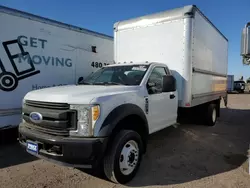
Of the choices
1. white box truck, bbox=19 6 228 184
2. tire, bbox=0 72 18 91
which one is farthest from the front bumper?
tire, bbox=0 72 18 91

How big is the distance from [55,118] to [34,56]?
261 cm

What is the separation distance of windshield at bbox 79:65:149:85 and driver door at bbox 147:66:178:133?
250 millimetres

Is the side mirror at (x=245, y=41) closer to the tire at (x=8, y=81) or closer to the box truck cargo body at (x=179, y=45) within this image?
the box truck cargo body at (x=179, y=45)

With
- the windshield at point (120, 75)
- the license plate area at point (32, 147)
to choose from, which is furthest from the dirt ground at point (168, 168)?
the windshield at point (120, 75)

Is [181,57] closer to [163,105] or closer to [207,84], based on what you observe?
[163,105]

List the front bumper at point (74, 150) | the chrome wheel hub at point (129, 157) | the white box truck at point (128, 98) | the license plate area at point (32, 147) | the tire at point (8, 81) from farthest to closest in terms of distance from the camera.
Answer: the tire at point (8, 81) → the chrome wheel hub at point (129, 157) → the license plate area at point (32, 147) → the white box truck at point (128, 98) → the front bumper at point (74, 150)

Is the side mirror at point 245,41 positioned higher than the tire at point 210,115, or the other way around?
the side mirror at point 245,41

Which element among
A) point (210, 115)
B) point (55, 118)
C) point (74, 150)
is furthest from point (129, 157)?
point (210, 115)

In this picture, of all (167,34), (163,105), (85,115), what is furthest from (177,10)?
(85,115)

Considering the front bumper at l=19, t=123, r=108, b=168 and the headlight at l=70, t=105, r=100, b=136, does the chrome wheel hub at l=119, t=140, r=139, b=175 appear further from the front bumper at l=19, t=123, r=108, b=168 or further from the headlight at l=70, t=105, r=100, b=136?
the headlight at l=70, t=105, r=100, b=136

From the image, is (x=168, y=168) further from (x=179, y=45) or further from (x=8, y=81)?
(x=8, y=81)

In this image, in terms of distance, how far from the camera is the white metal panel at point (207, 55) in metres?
5.60

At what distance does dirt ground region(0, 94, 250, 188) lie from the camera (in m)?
3.42

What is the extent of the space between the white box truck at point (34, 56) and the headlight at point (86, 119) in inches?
98.3
